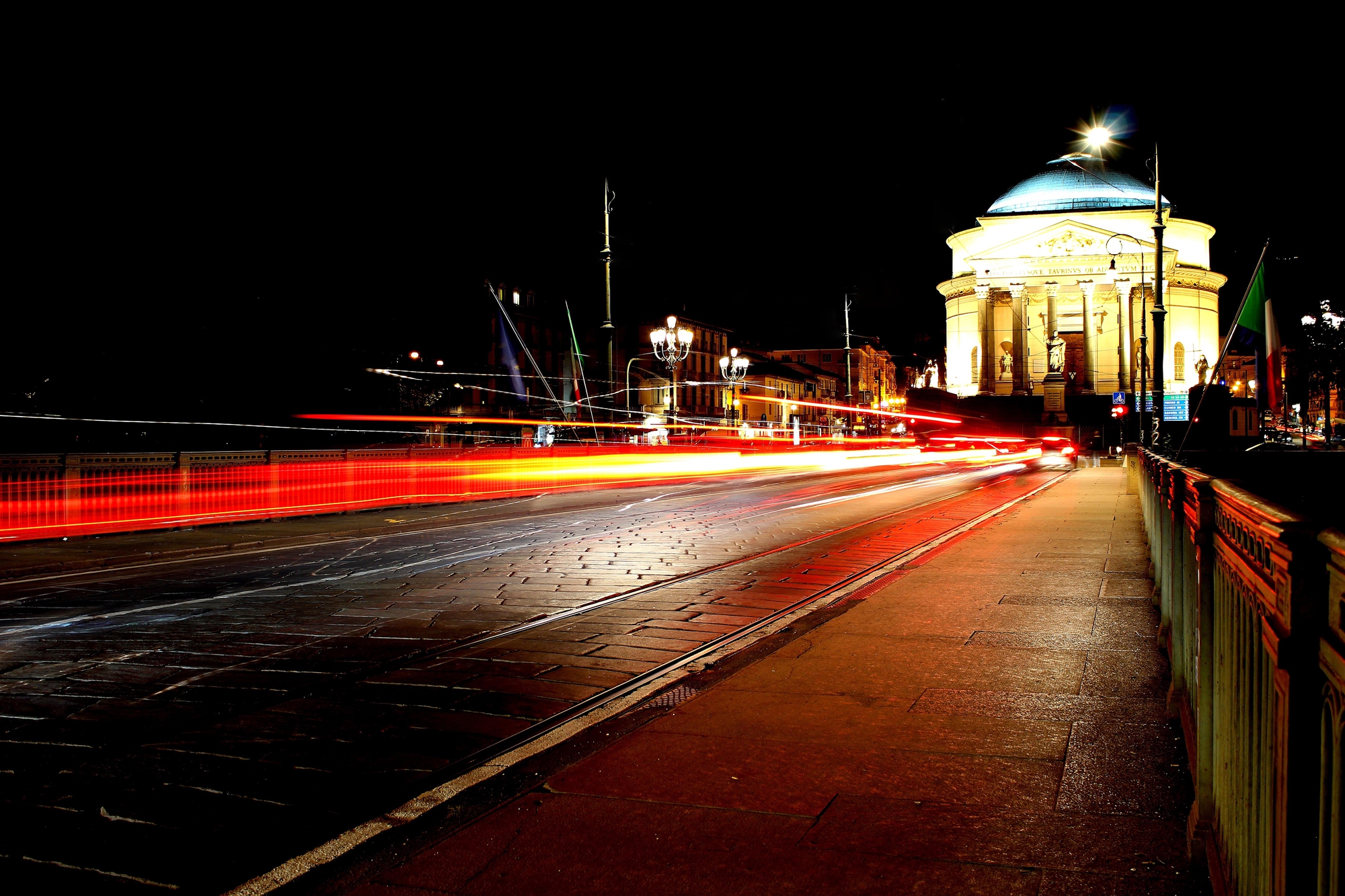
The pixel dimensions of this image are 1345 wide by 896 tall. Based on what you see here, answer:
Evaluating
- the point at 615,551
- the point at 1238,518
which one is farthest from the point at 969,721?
the point at 615,551

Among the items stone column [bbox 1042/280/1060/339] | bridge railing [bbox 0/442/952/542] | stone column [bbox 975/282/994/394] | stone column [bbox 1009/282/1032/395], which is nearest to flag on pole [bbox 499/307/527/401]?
stone column [bbox 975/282/994/394]

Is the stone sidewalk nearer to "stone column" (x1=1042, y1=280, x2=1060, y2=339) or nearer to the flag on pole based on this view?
the flag on pole

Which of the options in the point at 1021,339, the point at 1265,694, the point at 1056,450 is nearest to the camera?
the point at 1265,694

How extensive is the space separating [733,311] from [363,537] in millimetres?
112641

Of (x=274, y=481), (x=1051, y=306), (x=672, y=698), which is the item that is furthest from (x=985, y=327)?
(x=672, y=698)

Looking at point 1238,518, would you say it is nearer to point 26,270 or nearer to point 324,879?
point 324,879

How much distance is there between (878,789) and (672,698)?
1640 mm

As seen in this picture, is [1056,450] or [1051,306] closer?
[1056,450]

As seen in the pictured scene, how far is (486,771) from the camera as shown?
4160 millimetres

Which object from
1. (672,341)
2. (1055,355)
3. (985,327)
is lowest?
(672,341)

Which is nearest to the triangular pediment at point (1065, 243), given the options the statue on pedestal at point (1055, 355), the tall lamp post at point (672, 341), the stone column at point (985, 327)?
the stone column at point (985, 327)

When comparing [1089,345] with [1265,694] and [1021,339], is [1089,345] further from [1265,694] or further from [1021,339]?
[1265,694]

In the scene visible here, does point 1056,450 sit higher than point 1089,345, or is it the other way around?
point 1089,345

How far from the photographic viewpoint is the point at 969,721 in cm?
482
